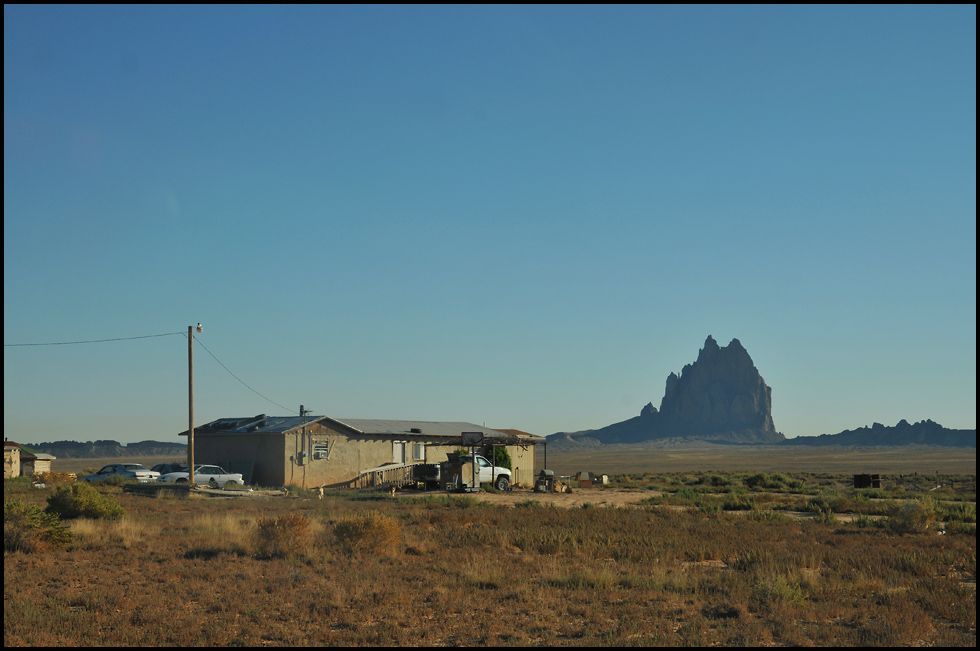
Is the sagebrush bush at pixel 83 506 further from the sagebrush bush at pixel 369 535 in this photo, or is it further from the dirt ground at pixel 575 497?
the dirt ground at pixel 575 497

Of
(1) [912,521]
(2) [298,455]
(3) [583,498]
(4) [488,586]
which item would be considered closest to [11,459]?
(2) [298,455]

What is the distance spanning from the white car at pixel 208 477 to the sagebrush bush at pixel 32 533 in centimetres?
1979

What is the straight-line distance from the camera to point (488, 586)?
41.2 feet

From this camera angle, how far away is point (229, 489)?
3394cm

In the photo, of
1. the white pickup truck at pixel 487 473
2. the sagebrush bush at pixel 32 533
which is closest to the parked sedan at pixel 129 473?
the white pickup truck at pixel 487 473

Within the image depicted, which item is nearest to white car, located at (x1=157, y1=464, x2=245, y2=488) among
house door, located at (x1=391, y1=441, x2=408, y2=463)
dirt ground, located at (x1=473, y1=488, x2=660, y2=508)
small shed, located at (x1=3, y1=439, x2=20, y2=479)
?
house door, located at (x1=391, y1=441, x2=408, y2=463)

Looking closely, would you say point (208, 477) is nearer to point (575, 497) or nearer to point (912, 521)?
point (575, 497)

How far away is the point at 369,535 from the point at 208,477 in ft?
76.3

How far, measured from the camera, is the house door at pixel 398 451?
43.8 meters

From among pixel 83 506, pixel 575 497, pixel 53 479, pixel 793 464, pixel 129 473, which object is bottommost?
pixel 793 464

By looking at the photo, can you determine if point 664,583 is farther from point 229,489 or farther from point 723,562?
point 229,489

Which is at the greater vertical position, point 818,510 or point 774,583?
point 774,583

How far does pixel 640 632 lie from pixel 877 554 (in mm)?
8433

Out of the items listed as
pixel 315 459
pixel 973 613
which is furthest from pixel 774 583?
pixel 315 459
